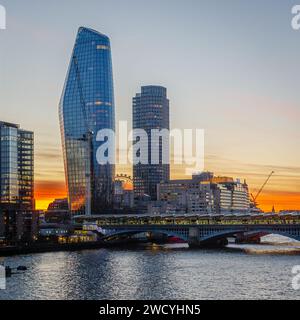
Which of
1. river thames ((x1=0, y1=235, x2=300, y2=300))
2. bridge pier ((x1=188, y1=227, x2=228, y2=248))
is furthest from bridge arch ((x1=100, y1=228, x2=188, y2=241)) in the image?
river thames ((x1=0, y1=235, x2=300, y2=300))

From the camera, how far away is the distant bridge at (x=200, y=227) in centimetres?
10119

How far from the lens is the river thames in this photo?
50.2 metres

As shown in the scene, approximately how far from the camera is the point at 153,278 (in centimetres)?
6075

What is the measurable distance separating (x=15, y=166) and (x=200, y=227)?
77.7 metres

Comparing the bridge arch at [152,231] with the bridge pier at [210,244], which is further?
the bridge arch at [152,231]

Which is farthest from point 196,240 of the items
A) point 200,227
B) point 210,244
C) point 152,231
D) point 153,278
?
point 153,278

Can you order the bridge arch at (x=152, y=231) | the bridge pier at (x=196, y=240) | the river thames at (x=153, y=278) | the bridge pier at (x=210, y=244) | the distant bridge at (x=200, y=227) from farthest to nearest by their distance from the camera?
the bridge arch at (x=152, y=231) < the bridge pier at (x=196, y=240) < the bridge pier at (x=210, y=244) < the distant bridge at (x=200, y=227) < the river thames at (x=153, y=278)

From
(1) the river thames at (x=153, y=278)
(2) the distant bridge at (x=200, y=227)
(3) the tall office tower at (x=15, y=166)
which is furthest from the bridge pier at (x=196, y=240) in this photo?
(3) the tall office tower at (x=15, y=166)

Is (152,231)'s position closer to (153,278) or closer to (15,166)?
(153,278)

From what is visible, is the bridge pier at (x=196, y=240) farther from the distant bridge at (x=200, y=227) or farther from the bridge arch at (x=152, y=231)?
the bridge arch at (x=152, y=231)

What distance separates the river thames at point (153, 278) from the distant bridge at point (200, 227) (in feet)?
55.1

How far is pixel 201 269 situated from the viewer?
68125 mm
